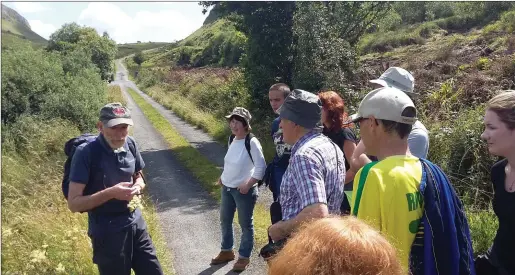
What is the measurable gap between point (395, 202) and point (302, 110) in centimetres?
93

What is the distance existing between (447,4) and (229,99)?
556 inches

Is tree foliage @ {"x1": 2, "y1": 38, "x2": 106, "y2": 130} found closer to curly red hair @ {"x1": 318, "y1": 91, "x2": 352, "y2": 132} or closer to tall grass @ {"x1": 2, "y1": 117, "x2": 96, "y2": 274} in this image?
tall grass @ {"x1": 2, "y1": 117, "x2": 96, "y2": 274}

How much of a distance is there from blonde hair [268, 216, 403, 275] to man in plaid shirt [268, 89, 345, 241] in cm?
92

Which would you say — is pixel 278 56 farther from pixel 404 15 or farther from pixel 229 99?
pixel 404 15

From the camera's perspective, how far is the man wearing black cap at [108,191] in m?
3.06

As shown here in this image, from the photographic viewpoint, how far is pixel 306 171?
91.5 inches

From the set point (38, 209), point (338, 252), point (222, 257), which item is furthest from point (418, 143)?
point (38, 209)

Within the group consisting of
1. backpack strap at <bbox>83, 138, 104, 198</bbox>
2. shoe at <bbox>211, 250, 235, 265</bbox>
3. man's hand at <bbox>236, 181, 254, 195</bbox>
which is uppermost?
backpack strap at <bbox>83, 138, 104, 198</bbox>

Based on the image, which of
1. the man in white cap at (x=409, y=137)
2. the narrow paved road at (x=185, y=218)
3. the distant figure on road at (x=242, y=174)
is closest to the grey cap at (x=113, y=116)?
the distant figure on road at (x=242, y=174)

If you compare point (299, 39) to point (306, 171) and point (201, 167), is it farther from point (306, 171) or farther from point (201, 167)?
point (306, 171)

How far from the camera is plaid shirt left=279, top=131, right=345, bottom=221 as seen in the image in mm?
2297

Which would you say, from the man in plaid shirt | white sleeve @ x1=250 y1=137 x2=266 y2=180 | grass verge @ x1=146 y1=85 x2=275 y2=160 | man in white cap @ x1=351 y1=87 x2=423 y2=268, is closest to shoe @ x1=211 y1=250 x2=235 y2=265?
white sleeve @ x1=250 y1=137 x2=266 y2=180

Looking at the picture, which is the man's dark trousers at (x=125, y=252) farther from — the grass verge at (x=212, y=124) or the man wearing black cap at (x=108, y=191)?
the grass verge at (x=212, y=124)

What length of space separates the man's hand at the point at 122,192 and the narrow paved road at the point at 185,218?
7.28 ft
